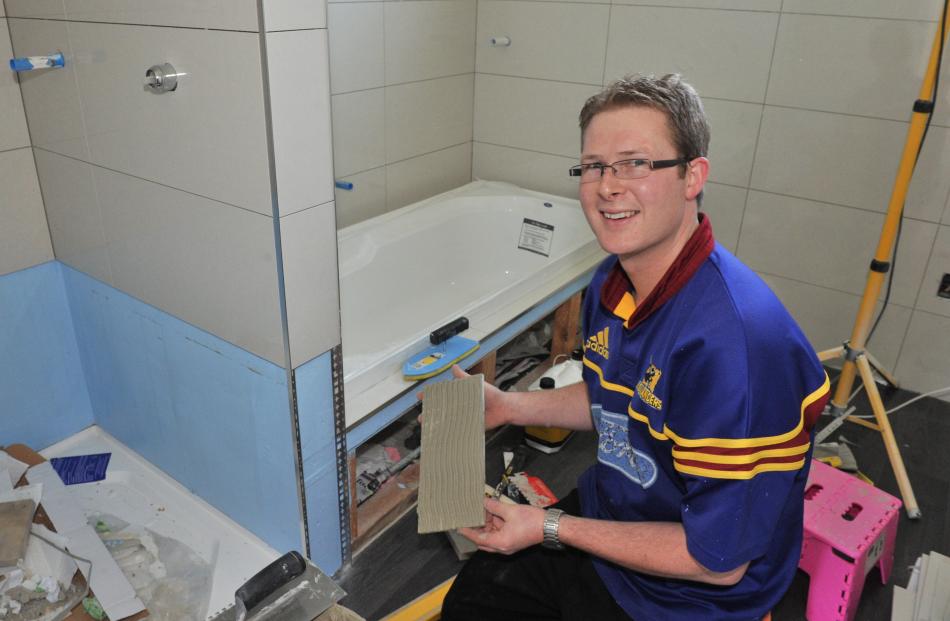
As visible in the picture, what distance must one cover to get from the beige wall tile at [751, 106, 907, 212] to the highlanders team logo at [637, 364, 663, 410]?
1.90m

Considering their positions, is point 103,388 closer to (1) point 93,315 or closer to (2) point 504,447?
(1) point 93,315

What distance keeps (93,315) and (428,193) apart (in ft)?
5.31

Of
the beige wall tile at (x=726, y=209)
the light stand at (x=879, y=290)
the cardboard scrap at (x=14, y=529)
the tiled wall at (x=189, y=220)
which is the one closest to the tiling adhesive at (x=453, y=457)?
the tiled wall at (x=189, y=220)

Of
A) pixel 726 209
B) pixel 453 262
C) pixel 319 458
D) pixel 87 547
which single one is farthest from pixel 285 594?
pixel 726 209

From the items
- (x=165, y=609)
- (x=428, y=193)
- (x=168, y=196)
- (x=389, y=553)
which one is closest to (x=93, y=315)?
(x=168, y=196)

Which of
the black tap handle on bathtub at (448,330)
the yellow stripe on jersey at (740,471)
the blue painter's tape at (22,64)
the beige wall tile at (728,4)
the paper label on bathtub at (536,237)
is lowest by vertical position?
the paper label on bathtub at (536,237)

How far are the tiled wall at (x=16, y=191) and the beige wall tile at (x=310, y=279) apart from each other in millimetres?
867

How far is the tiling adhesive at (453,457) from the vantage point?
1168 mm

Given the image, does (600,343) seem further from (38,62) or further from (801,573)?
(38,62)

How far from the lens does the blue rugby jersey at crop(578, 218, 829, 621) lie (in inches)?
39.8

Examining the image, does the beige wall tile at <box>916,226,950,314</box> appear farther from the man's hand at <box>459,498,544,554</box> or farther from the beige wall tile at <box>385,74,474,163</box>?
the man's hand at <box>459,498,544,554</box>

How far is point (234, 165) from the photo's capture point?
1333 millimetres

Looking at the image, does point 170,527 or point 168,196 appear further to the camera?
point 170,527

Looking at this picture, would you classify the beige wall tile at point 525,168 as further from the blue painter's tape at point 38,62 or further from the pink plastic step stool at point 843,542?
the blue painter's tape at point 38,62
